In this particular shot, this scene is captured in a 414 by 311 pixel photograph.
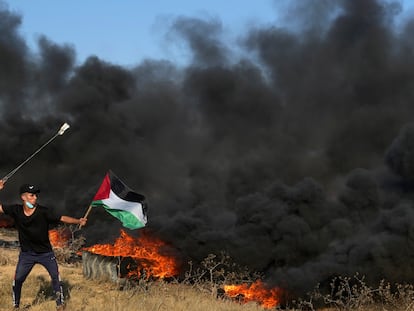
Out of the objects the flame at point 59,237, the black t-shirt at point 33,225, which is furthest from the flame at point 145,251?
the black t-shirt at point 33,225

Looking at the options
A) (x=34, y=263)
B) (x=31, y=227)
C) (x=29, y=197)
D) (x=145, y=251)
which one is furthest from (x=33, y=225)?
(x=145, y=251)

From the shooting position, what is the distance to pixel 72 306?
914 cm

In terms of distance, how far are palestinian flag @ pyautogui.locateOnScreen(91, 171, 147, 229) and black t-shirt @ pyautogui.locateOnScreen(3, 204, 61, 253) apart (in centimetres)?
137

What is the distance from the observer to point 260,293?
2073 cm

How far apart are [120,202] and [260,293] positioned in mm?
13137

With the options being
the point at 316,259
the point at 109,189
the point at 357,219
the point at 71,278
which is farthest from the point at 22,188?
the point at 357,219

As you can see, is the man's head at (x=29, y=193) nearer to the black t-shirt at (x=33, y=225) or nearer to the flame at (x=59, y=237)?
the black t-shirt at (x=33, y=225)

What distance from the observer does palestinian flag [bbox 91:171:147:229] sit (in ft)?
30.0

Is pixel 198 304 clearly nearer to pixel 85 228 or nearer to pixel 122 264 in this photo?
pixel 122 264

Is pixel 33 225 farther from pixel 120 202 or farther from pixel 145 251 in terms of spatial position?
pixel 145 251

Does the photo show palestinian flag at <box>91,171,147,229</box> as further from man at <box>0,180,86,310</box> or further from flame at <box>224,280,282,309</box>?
flame at <box>224,280,282,309</box>

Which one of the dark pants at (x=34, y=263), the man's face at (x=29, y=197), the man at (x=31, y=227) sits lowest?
the dark pants at (x=34, y=263)

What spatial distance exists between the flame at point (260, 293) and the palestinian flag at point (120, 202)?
10.1 m

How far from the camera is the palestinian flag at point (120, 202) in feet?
30.0
